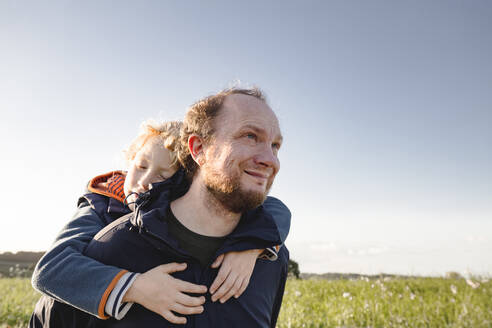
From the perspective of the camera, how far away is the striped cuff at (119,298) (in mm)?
2023

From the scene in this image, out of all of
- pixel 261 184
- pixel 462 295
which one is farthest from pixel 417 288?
pixel 261 184

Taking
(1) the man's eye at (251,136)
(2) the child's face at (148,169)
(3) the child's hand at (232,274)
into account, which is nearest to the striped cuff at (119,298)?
(3) the child's hand at (232,274)

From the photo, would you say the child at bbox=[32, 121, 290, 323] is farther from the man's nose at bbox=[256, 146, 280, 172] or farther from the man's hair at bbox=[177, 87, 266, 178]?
the man's hair at bbox=[177, 87, 266, 178]

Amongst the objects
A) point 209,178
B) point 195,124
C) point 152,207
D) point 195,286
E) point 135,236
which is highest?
point 195,124

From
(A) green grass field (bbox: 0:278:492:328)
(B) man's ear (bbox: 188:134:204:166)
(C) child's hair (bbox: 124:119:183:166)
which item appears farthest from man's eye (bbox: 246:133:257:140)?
(A) green grass field (bbox: 0:278:492:328)

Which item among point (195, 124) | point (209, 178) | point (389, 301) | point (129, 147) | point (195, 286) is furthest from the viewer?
point (389, 301)

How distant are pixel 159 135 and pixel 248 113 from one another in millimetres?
1567

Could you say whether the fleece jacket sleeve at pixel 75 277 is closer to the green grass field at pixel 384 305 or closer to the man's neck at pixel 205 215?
the man's neck at pixel 205 215

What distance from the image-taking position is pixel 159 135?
3855 mm

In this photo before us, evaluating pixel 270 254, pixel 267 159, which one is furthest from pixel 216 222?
pixel 267 159

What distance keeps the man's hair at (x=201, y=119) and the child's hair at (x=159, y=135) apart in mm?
259

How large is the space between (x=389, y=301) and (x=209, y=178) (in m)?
5.14

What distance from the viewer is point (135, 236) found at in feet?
7.76

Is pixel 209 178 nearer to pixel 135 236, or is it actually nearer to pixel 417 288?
pixel 135 236
